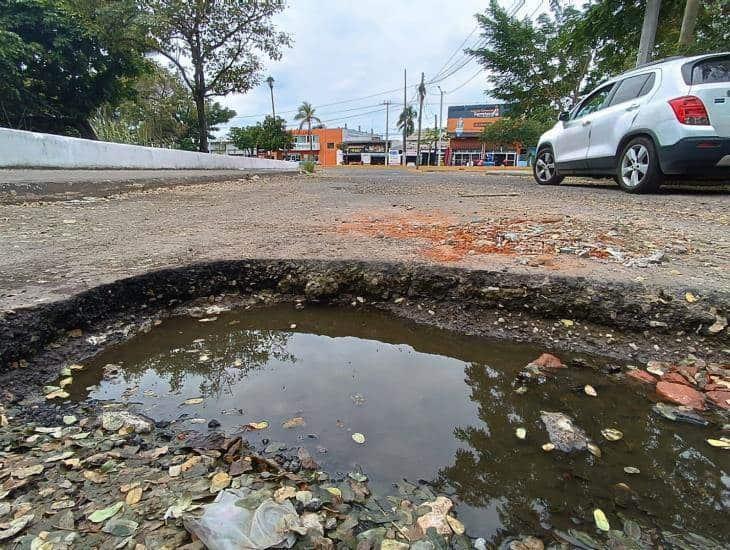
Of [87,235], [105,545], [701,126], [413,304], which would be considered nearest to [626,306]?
[413,304]

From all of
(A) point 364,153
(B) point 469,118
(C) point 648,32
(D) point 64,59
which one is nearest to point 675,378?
(C) point 648,32

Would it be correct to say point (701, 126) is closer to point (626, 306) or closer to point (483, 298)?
point (626, 306)

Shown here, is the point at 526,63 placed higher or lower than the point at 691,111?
higher

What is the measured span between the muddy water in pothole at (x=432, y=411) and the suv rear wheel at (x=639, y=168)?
4363mm

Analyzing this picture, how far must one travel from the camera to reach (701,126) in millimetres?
4418

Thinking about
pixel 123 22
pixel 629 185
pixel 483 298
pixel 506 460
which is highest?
pixel 123 22

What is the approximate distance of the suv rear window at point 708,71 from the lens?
14.6ft

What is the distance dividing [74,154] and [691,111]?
29.0 feet

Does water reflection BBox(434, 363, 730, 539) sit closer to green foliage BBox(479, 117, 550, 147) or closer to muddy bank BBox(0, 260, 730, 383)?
muddy bank BBox(0, 260, 730, 383)

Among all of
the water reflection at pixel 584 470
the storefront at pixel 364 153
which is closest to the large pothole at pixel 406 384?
the water reflection at pixel 584 470

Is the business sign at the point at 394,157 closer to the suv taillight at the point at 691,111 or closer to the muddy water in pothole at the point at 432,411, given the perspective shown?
the suv taillight at the point at 691,111

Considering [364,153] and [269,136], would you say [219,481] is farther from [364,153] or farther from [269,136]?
[364,153]

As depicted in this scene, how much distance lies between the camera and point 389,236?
3502mm

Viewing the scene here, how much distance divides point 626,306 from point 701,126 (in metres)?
3.76
